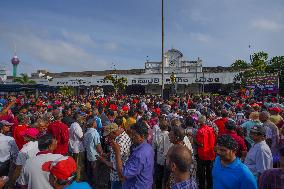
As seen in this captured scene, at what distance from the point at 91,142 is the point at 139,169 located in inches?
141

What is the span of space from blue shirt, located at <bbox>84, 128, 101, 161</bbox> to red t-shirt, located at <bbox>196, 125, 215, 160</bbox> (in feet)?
7.62

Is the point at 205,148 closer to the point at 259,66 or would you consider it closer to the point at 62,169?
the point at 62,169

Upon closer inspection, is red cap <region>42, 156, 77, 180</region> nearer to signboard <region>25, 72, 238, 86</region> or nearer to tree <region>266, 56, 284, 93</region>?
tree <region>266, 56, 284, 93</region>

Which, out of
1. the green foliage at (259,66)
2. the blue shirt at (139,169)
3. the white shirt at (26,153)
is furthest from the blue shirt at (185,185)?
the green foliage at (259,66)

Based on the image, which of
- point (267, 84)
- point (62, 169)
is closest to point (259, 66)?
point (267, 84)

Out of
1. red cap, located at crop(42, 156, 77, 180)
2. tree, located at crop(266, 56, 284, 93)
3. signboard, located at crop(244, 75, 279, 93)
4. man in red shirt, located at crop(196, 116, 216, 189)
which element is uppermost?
tree, located at crop(266, 56, 284, 93)

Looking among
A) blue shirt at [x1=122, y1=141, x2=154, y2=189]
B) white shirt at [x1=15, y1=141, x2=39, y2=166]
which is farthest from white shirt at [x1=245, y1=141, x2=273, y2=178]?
white shirt at [x1=15, y1=141, x2=39, y2=166]

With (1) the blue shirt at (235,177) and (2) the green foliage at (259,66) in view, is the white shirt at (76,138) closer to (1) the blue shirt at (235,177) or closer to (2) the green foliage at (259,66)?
(1) the blue shirt at (235,177)

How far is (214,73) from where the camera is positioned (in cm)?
4225

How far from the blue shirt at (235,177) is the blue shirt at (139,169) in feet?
3.16

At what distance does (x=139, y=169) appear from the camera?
4.18 meters

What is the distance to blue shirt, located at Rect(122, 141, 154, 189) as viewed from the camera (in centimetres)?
414

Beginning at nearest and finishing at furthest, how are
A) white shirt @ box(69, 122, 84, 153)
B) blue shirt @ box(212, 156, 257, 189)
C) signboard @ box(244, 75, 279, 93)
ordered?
→ blue shirt @ box(212, 156, 257, 189) < white shirt @ box(69, 122, 84, 153) < signboard @ box(244, 75, 279, 93)

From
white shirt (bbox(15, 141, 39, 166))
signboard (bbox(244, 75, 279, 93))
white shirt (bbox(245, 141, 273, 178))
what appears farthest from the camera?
signboard (bbox(244, 75, 279, 93))
